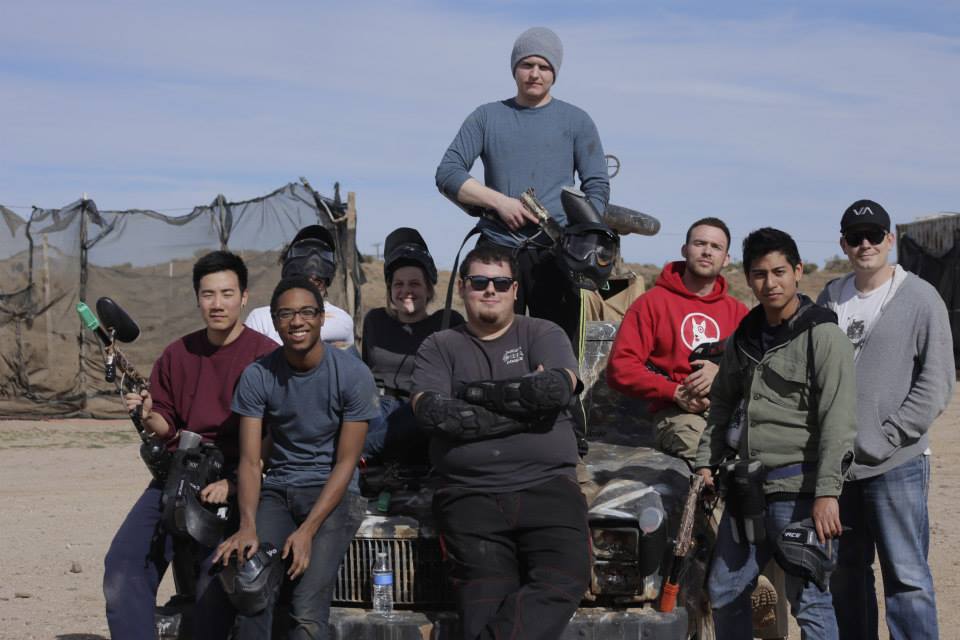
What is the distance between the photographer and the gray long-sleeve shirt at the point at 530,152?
5.82 m

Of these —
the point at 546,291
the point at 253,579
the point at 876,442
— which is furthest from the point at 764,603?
the point at 253,579

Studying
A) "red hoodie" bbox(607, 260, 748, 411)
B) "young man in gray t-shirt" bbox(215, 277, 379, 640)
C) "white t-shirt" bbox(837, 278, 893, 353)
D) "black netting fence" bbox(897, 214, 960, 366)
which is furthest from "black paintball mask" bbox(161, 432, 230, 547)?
"black netting fence" bbox(897, 214, 960, 366)

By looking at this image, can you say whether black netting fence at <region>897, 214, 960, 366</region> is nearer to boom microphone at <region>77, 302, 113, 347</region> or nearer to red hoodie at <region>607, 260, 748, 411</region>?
red hoodie at <region>607, 260, 748, 411</region>

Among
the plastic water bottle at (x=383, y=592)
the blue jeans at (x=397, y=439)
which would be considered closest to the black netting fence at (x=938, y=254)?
the blue jeans at (x=397, y=439)

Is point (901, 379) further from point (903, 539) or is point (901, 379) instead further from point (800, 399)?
point (903, 539)

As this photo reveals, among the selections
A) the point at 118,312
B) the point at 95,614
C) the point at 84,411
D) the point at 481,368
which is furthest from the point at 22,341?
the point at 481,368

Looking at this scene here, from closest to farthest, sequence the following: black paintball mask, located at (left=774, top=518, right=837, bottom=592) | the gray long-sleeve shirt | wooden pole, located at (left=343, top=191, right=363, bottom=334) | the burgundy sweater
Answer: black paintball mask, located at (left=774, top=518, right=837, bottom=592) < the burgundy sweater < the gray long-sleeve shirt < wooden pole, located at (left=343, top=191, right=363, bottom=334)

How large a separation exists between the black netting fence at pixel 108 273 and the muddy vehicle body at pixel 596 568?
33.1 ft

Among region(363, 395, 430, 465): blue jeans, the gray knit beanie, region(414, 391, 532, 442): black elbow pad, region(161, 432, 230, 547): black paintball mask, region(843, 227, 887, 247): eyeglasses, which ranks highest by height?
the gray knit beanie

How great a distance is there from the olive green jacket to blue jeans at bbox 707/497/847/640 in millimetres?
96

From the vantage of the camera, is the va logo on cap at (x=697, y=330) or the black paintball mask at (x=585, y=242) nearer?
the black paintball mask at (x=585, y=242)

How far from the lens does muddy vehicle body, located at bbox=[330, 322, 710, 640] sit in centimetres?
441

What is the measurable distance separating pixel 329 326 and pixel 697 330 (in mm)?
1909

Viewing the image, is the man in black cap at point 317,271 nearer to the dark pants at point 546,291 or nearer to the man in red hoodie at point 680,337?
the dark pants at point 546,291
